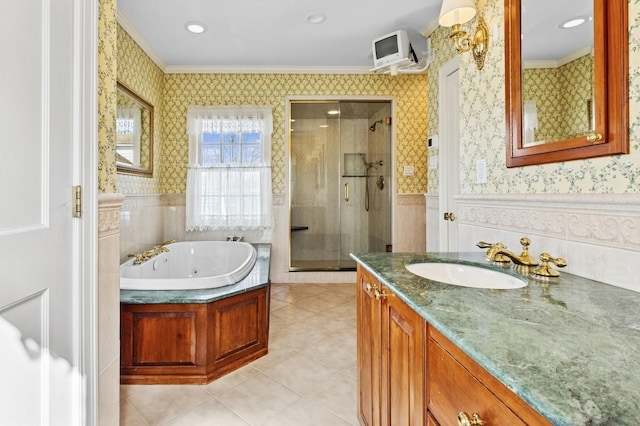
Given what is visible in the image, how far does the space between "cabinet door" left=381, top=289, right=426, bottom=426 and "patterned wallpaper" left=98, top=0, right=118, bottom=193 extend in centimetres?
107

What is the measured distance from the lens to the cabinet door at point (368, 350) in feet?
3.77

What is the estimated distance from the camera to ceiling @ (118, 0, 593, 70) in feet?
8.36

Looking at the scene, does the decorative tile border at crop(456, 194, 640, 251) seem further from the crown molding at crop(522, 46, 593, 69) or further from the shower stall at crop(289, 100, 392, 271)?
the shower stall at crop(289, 100, 392, 271)

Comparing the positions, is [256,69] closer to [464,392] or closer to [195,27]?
[195,27]

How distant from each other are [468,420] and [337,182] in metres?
3.97

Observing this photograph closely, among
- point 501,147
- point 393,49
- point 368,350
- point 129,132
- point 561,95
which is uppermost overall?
point 393,49

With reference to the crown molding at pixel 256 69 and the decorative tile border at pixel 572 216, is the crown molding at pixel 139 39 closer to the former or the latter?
the crown molding at pixel 256 69

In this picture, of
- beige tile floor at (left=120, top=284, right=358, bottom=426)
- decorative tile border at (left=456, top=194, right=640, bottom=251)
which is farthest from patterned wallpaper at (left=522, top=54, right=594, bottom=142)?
beige tile floor at (left=120, top=284, right=358, bottom=426)

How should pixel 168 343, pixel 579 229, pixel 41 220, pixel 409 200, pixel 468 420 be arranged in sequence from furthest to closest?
pixel 409 200, pixel 168 343, pixel 579 229, pixel 41 220, pixel 468 420

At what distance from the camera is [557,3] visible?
1.21 meters

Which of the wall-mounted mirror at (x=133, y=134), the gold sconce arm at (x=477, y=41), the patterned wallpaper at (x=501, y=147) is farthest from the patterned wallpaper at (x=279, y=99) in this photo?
the gold sconce arm at (x=477, y=41)

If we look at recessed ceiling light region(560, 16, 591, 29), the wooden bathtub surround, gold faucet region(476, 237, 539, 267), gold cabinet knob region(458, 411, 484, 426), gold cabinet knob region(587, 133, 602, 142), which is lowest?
the wooden bathtub surround

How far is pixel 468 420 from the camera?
0.58 meters

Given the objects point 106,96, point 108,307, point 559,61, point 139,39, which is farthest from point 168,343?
point 139,39
